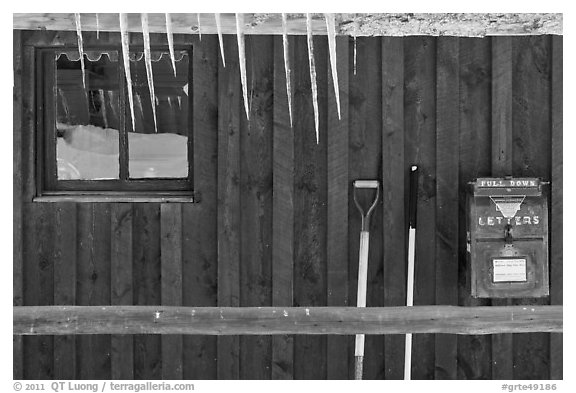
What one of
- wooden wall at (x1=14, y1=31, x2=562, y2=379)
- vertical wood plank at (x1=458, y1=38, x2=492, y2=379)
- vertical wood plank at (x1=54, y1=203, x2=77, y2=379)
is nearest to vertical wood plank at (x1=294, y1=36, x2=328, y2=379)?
wooden wall at (x1=14, y1=31, x2=562, y2=379)

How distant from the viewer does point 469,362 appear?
3.99 metres

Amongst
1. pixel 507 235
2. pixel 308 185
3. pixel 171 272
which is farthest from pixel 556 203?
pixel 171 272

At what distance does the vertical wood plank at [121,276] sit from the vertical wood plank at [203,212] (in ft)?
1.11

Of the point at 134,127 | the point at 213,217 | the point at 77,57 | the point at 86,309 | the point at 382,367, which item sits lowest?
the point at 382,367

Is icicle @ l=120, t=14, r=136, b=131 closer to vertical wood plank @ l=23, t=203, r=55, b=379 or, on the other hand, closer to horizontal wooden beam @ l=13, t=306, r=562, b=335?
vertical wood plank @ l=23, t=203, r=55, b=379

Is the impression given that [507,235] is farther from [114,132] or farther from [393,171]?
[114,132]

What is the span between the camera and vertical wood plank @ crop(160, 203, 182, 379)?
395 centimetres

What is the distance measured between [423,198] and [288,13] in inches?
54.3

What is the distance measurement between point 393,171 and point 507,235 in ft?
2.48

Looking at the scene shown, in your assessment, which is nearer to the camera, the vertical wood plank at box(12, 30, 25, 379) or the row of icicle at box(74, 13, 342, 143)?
the row of icicle at box(74, 13, 342, 143)

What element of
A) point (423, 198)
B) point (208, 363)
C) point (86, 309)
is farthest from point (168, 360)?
point (423, 198)

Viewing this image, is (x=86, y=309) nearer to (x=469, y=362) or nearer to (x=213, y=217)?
(x=213, y=217)

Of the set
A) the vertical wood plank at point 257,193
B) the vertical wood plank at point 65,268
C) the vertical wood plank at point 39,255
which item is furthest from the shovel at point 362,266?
the vertical wood plank at point 39,255

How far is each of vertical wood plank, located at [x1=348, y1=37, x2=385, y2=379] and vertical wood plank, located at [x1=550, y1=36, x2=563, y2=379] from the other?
105 centimetres
